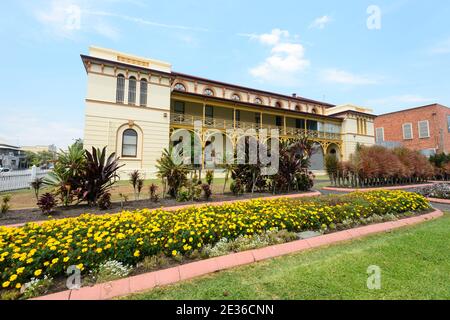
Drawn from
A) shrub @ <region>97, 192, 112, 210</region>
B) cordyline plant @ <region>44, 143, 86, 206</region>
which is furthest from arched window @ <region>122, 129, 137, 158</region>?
shrub @ <region>97, 192, 112, 210</region>

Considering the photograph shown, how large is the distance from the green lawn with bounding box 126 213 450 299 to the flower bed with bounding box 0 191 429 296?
2.57 ft

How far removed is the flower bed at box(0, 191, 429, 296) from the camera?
103 inches

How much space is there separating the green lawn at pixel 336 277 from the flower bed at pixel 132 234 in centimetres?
78

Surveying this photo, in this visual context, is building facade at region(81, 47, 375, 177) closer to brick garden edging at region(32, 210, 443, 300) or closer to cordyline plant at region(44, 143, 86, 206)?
cordyline plant at region(44, 143, 86, 206)

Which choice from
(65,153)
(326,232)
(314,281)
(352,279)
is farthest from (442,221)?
(65,153)

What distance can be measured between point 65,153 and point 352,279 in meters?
7.87

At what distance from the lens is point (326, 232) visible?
180 inches

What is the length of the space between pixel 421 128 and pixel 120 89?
43.8m

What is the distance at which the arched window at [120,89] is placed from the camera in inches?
671

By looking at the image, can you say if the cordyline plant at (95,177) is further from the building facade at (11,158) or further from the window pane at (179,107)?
the building facade at (11,158)

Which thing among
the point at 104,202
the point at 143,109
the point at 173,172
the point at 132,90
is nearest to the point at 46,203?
the point at 104,202

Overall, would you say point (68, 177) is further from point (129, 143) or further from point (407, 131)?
point (407, 131)

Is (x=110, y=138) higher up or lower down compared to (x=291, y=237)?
higher up

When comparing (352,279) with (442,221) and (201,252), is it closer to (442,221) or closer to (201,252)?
(201,252)
